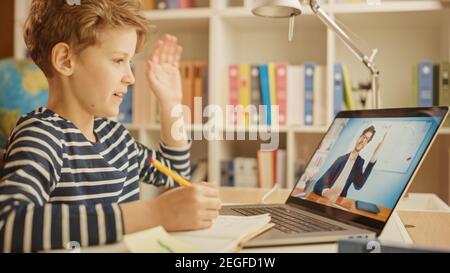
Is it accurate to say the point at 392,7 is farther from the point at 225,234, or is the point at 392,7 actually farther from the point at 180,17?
the point at 225,234

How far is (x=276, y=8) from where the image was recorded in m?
1.17

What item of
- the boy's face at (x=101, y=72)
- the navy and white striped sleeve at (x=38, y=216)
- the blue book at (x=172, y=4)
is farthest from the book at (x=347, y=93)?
the navy and white striped sleeve at (x=38, y=216)

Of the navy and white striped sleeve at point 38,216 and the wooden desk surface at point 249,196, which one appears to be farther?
the wooden desk surface at point 249,196

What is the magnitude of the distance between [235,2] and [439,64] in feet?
3.04

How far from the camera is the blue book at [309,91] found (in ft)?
6.82

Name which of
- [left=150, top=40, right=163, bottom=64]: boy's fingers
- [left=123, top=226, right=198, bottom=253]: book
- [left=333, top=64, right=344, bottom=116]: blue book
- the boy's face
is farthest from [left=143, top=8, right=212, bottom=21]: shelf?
[left=123, top=226, right=198, bottom=253]: book

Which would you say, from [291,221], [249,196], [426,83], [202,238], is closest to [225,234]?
[202,238]

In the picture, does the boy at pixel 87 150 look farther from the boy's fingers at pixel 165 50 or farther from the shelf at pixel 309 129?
the shelf at pixel 309 129

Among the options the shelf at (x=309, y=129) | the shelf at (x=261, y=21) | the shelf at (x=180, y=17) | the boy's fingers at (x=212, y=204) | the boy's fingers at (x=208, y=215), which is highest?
the shelf at (x=180, y=17)

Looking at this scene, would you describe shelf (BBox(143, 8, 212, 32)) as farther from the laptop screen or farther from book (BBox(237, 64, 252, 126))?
the laptop screen

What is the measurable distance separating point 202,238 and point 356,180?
289 millimetres

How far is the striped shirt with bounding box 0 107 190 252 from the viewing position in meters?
0.60

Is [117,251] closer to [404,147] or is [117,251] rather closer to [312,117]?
[404,147]

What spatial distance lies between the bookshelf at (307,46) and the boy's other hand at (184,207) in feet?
4.73
